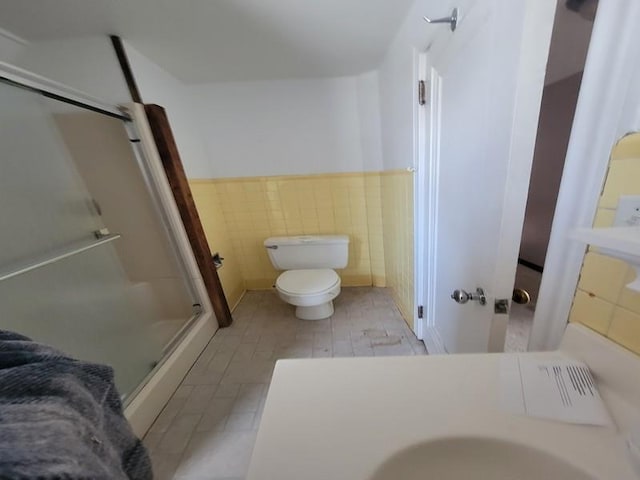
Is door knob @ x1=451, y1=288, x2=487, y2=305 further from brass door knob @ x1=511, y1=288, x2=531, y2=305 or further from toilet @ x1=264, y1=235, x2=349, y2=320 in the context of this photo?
toilet @ x1=264, y1=235, x2=349, y2=320

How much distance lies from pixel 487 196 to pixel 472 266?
0.25m

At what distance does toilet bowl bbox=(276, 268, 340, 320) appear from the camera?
159 centimetres

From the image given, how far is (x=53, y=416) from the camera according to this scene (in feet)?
0.96

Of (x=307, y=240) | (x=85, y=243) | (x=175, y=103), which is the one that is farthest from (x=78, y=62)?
(x=307, y=240)

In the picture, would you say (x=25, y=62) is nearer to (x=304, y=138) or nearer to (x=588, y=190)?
(x=304, y=138)

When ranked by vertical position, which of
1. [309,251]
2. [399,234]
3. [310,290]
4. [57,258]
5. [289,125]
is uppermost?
[289,125]

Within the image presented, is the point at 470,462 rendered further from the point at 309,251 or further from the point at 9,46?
the point at 9,46

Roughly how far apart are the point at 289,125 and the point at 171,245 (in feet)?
4.18

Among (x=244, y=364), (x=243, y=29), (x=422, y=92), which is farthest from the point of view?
(x=244, y=364)

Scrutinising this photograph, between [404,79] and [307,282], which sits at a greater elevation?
[404,79]

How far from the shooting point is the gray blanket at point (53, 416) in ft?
0.81

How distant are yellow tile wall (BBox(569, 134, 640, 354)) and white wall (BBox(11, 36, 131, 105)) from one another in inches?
76.2


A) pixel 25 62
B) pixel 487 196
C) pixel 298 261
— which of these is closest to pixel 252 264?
pixel 298 261

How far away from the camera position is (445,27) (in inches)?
30.8
